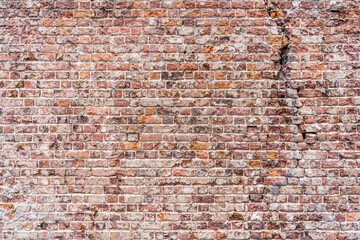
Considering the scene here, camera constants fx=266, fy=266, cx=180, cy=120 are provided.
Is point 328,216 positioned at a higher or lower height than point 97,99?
lower

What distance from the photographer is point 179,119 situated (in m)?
2.45

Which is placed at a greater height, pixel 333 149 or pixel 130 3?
pixel 130 3

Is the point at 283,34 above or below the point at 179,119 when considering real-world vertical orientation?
above

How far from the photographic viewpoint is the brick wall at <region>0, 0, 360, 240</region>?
2.41 meters

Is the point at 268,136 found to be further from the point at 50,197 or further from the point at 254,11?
the point at 50,197

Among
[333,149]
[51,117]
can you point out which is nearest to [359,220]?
[333,149]

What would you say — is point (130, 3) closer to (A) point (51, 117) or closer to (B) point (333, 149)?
(A) point (51, 117)

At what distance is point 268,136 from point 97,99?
5.30 ft

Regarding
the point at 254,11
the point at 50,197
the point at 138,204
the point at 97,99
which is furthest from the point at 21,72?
the point at 254,11

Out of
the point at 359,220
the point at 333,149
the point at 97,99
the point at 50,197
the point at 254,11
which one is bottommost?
the point at 359,220

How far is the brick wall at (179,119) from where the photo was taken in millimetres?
2410

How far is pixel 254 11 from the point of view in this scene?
97.3 inches

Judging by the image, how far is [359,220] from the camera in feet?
7.88

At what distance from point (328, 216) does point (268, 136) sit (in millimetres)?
896
